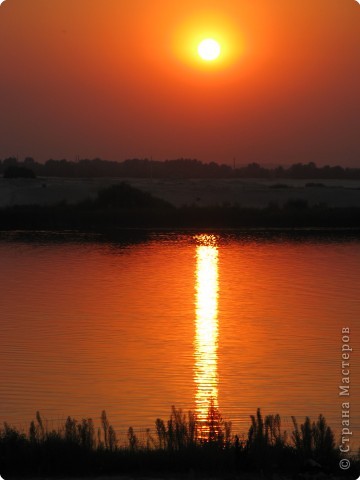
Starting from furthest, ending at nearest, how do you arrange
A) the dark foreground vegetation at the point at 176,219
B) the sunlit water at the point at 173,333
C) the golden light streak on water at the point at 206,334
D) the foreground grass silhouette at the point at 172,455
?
the dark foreground vegetation at the point at 176,219
the golden light streak on water at the point at 206,334
the sunlit water at the point at 173,333
the foreground grass silhouette at the point at 172,455

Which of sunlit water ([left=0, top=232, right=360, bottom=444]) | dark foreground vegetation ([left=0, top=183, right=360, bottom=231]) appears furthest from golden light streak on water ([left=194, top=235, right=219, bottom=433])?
dark foreground vegetation ([left=0, top=183, right=360, bottom=231])

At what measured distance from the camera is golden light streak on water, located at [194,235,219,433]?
792cm

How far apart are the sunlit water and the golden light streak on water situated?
0.07ft

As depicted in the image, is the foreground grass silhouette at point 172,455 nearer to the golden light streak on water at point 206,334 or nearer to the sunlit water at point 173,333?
the golden light streak on water at point 206,334

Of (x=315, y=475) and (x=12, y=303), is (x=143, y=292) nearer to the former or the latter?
(x=12, y=303)

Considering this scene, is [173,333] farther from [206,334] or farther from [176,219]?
[176,219]

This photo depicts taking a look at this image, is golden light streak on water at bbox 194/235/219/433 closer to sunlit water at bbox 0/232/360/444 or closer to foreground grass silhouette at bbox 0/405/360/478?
sunlit water at bbox 0/232/360/444

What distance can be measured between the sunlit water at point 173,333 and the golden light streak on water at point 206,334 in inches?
0.8

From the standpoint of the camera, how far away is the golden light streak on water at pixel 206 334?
792cm

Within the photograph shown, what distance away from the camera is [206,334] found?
35.9 feet

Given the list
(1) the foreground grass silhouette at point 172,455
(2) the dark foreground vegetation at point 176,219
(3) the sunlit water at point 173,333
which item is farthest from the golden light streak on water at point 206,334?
(2) the dark foreground vegetation at point 176,219

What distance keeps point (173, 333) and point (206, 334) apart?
0.36 metres

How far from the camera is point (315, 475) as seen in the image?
A: 5348 mm

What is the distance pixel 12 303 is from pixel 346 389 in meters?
6.17
